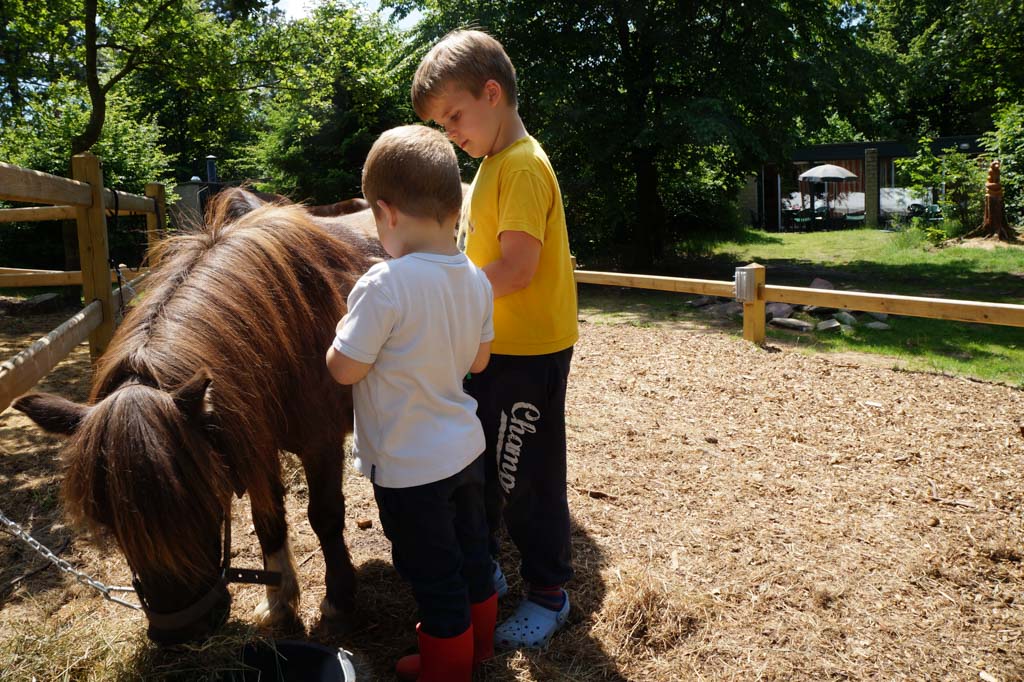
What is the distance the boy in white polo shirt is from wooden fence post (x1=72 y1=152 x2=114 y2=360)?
325cm

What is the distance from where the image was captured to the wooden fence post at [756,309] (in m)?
6.66

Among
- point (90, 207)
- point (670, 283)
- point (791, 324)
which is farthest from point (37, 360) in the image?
point (791, 324)

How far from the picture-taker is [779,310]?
7891 millimetres

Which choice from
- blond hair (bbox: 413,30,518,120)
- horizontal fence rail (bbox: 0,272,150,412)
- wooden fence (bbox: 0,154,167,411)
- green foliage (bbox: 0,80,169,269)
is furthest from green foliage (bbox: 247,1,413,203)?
blond hair (bbox: 413,30,518,120)

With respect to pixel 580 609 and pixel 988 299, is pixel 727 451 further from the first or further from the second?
pixel 988 299

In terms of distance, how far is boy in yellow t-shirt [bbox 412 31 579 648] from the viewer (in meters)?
2.04

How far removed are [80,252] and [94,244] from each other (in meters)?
0.09

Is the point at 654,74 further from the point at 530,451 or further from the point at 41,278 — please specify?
the point at 530,451

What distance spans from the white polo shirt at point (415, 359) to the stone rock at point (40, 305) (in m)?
9.29

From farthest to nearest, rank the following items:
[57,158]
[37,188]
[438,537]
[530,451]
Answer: [57,158] → [37,188] → [530,451] → [438,537]

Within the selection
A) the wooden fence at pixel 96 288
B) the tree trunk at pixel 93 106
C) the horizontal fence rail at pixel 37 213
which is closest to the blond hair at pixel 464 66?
the wooden fence at pixel 96 288

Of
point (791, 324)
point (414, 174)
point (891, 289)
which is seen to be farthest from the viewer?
point (891, 289)

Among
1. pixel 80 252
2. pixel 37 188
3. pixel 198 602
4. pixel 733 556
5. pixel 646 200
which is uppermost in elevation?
pixel 646 200

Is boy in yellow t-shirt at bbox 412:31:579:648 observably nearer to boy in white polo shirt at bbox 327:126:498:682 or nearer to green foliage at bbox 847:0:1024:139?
boy in white polo shirt at bbox 327:126:498:682
